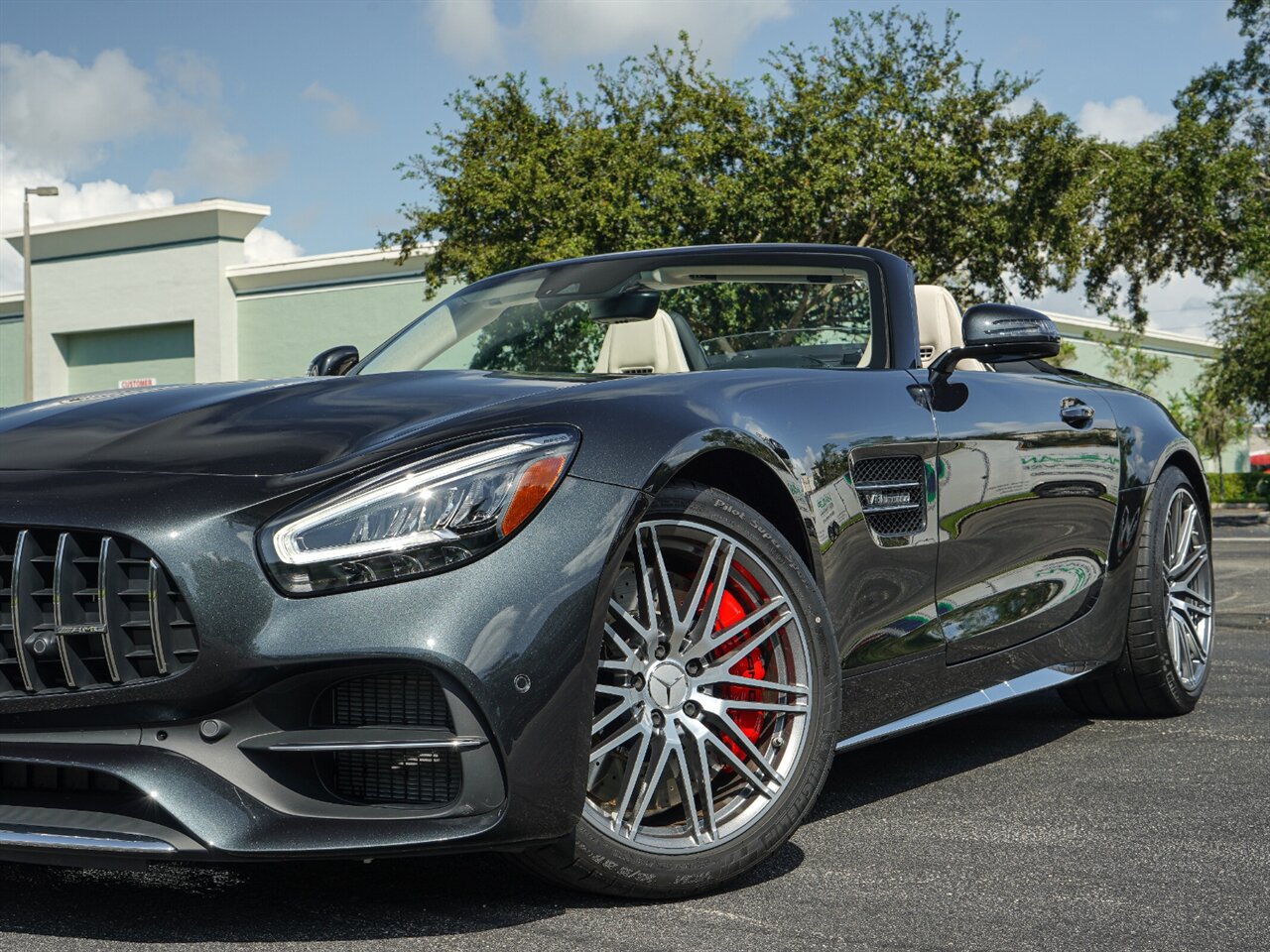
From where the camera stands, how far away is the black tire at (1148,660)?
194 inches

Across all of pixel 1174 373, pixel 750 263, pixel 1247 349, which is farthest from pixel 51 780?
pixel 1174 373

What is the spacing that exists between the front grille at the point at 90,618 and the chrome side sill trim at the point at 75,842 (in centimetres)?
23

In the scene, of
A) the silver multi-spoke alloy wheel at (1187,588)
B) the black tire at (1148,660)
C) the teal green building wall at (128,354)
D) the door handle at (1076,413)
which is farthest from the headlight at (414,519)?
the teal green building wall at (128,354)

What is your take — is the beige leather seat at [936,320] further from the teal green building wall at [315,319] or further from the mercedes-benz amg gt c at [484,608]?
the teal green building wall at [315,319]

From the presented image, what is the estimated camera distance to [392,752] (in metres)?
2.62

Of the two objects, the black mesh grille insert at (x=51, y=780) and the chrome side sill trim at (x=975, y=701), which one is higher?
the black mesh grille insert at (x=51, y=780)

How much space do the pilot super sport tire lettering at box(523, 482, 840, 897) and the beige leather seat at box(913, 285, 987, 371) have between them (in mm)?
1923

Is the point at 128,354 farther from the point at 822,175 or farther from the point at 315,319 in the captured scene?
the point at 822,175

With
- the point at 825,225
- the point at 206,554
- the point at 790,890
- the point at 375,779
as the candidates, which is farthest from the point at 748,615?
the point at 825,225

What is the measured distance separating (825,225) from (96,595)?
19.4 m

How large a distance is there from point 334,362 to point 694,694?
2.21 m

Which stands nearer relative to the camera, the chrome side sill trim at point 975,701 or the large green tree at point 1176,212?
the chrome side sill trim at point 975,701

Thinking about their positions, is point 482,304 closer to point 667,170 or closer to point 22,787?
point 22,787

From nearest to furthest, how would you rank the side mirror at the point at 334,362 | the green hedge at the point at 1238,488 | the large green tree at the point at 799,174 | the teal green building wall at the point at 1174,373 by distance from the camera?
the side mirror at the point at 334,362 < the large green tree at the point at 799,174 < the teal green building wall at the point at 1174,373 < the green hedge at the point at 1238,488
